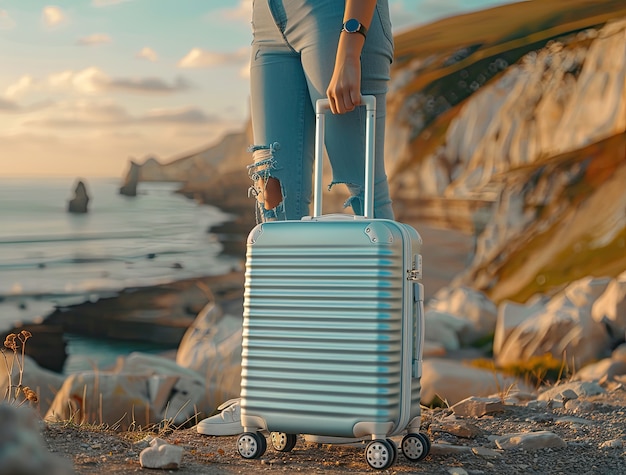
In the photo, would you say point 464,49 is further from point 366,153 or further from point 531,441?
point 366,153

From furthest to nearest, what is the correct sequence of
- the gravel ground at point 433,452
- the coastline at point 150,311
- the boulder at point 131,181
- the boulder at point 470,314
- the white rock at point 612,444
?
the boulder at point 131,181, the coastline at point 150,311, the boulder at point 470,314, the white rock at point 612,444, the gravel ground at point 433,452

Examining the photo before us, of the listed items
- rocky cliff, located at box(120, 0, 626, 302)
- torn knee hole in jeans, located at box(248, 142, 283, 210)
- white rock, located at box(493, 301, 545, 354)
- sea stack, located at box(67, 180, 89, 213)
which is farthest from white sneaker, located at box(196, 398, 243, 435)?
sea stack, located at box(67, 180, 89, 213)

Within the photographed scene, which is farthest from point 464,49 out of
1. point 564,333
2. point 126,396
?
point 126,396

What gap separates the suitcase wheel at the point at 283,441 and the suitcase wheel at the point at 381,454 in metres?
0.25

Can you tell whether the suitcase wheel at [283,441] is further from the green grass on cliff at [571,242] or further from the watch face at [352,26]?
the green grass on cliff at [571,242]

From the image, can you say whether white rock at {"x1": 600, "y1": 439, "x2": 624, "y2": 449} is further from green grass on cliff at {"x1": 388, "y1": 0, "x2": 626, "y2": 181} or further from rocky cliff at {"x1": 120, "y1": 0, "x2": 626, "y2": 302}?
green grass on cliff at {"x1": 388, "y1": 0, "x2": 626, "y2": 181}

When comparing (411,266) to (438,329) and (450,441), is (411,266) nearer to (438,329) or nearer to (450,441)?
(450,441)

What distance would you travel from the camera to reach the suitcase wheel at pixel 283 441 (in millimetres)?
1911

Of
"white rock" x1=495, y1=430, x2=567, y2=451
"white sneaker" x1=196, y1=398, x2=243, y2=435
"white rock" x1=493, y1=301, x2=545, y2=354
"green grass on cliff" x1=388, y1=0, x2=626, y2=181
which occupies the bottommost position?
"white rock" x1=493, y1=301, x2=545, y2=354

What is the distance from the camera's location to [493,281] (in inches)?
644

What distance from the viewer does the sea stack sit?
1793 centimetres

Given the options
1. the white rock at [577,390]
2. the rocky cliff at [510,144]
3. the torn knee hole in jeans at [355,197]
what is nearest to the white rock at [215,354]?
the white rock at [577,390]

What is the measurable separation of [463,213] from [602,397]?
1637cm

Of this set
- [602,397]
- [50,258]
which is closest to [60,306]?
[50,258]
